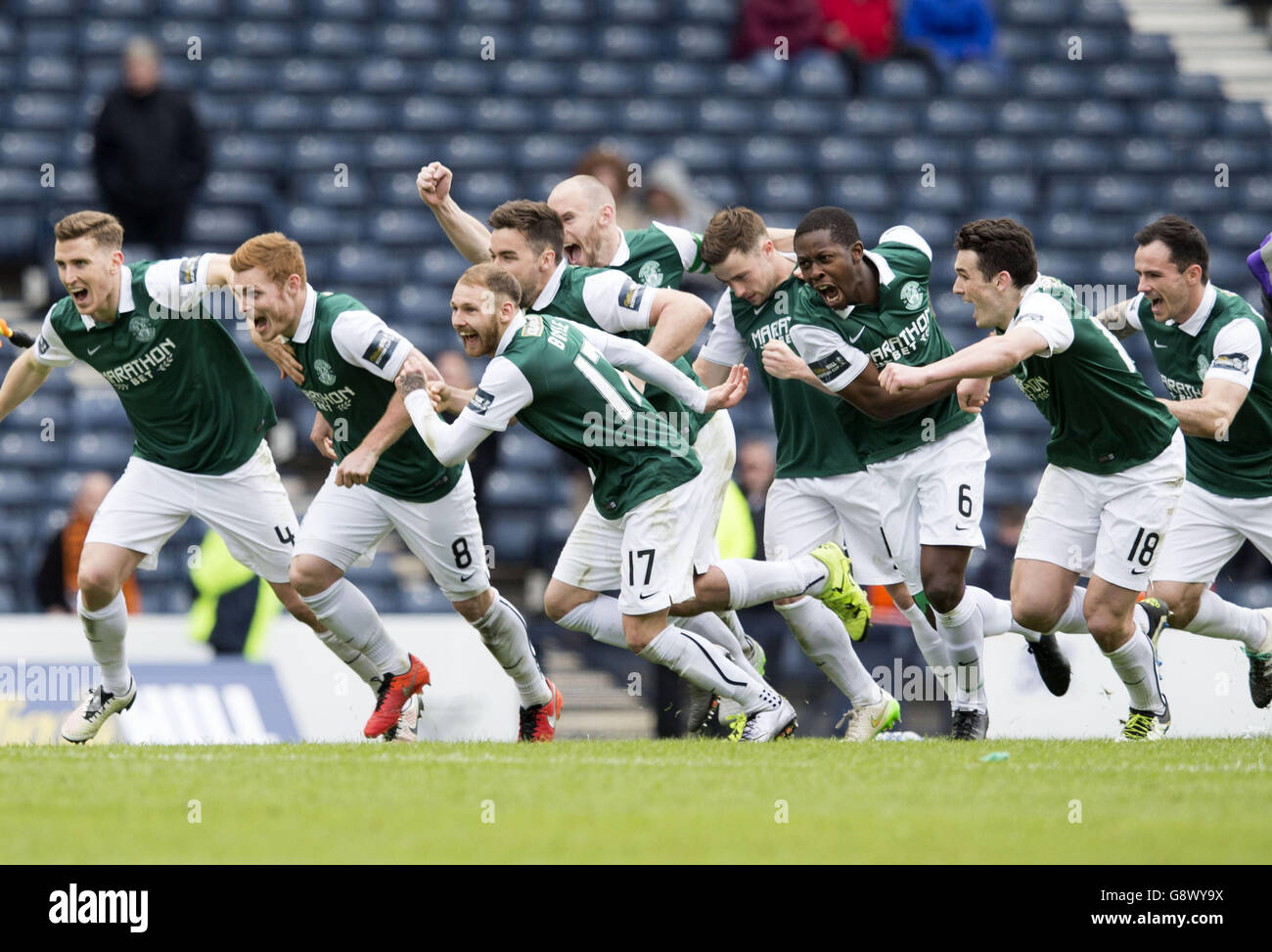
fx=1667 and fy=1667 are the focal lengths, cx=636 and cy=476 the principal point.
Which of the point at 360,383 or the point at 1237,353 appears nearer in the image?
the point at 360,383

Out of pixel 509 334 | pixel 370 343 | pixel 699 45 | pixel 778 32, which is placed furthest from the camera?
pixel 699 45

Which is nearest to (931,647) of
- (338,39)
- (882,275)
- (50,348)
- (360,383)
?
(882,275)

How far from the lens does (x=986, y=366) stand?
6652mm

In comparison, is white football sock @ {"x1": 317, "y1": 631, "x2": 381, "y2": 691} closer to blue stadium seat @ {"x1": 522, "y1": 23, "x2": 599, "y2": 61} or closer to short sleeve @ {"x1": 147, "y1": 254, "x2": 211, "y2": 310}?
short sleeve @ {"x1": 147, "y1": 254, "x2": 211, "y2": 310}

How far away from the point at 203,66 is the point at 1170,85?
33.3ft

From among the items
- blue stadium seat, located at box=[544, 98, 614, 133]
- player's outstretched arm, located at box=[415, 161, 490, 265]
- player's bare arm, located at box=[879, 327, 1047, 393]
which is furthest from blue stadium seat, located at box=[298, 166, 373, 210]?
player's bare arm, located at box=[879, 327, 1047, 393]

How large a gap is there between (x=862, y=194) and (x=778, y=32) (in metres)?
2.20

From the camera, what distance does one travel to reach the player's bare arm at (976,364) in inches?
261

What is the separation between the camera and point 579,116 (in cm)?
1678

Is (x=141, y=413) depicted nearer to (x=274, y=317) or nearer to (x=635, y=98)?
(x=274, y=317)

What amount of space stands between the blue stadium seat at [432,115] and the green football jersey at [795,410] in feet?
30.6

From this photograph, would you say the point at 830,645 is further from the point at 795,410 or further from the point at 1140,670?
the point at 1140,670

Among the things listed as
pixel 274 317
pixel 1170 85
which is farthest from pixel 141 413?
pixel 1170 85
